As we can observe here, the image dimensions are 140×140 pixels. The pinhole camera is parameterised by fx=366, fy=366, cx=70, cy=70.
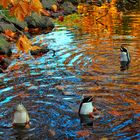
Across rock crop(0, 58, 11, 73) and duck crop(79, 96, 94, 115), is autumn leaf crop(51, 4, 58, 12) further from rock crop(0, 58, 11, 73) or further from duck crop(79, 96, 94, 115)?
duck crop(79, 96, 94, 115)

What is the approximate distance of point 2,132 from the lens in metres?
10.0

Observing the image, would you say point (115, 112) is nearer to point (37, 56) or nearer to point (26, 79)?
point (26, 79)

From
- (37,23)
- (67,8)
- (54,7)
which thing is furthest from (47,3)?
(37,23)

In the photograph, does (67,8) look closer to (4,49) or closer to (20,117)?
(4,49)

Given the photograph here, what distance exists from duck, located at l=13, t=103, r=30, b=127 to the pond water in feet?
0.68

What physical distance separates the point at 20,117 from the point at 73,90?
3.56 meters

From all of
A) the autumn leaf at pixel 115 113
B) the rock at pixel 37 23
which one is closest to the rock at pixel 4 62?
the autumn leaf at pixel 115 113

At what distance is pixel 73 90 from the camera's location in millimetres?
13445

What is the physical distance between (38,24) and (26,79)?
589 inches

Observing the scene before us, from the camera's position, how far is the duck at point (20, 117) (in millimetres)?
10252

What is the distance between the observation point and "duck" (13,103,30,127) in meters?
10.3

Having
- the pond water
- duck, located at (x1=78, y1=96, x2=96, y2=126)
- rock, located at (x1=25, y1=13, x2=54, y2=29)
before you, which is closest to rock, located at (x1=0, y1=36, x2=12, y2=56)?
the pond water

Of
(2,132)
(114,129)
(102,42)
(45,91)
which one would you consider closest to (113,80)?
(45,91)

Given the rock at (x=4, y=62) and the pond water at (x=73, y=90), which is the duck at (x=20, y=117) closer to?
the pond water at (x=73, y=90)
